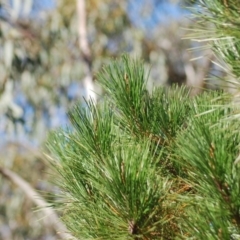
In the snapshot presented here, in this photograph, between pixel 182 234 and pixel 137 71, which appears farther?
pixel 137 71

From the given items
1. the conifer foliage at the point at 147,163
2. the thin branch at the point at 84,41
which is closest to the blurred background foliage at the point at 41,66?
the thin branch at the point at 84,41

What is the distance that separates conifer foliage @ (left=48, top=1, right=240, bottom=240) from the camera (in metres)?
1.23

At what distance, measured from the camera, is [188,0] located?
1424 millimetres

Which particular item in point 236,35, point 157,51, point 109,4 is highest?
point 236,35

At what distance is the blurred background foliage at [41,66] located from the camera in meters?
5.74

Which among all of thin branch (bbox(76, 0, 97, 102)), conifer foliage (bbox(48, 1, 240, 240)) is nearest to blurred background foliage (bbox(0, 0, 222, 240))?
thin branch (bbox(76, 0, 97, 102))

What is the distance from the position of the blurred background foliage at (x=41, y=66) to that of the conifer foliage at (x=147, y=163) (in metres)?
3.95

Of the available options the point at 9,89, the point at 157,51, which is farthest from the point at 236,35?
the point at 157,51

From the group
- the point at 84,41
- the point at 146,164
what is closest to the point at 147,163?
the point at 146,164

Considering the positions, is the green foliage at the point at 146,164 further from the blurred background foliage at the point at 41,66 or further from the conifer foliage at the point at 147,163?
the blurred background foliage at the point at 41,66

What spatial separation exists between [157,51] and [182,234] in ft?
19.0

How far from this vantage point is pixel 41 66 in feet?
19.8

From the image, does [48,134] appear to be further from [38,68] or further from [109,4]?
[109,4]

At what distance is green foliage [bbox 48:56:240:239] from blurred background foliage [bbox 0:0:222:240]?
395cm
